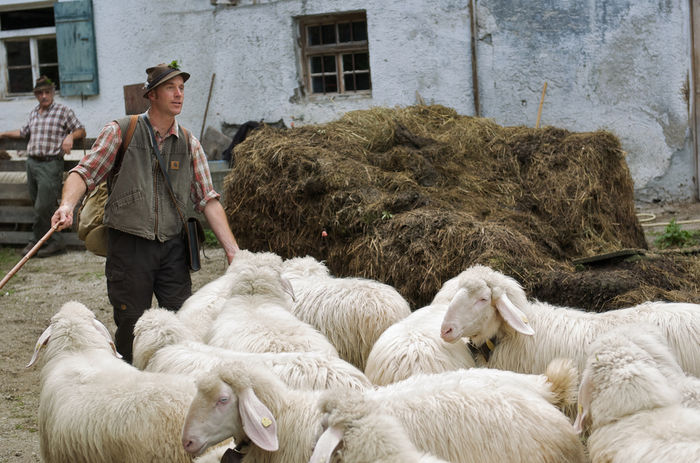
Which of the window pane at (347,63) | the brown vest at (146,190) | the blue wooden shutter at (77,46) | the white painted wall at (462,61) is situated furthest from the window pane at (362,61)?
the brown vest at (146,190)

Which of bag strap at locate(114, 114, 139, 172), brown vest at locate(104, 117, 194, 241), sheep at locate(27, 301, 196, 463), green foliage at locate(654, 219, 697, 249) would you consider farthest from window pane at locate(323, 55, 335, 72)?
sheep at locate(27, 301, 196, 463)

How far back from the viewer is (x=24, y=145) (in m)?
12.2

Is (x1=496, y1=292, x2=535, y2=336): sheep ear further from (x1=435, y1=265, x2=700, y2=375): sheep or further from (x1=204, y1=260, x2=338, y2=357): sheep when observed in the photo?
(x1=204, y1=260, x2=338, y2=357): sheep

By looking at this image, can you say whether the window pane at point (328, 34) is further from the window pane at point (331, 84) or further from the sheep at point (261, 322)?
the sheep at point (261, 322)

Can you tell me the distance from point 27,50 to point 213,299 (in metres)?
10.8

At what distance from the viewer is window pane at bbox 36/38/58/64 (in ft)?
47.6

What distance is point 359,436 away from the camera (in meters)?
2.84

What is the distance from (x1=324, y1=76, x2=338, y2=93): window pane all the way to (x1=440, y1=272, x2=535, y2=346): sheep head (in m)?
8.54

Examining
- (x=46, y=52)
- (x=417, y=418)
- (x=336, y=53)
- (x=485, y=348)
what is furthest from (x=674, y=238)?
(x=46, y=52)

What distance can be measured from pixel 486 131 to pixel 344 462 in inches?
245

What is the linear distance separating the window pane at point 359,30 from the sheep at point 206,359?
8856 mm

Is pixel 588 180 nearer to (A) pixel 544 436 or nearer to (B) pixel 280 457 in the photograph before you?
(A) pixel 544 436

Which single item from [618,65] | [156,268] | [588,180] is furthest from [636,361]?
[618,65]

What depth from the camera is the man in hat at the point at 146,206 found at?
5.39m
